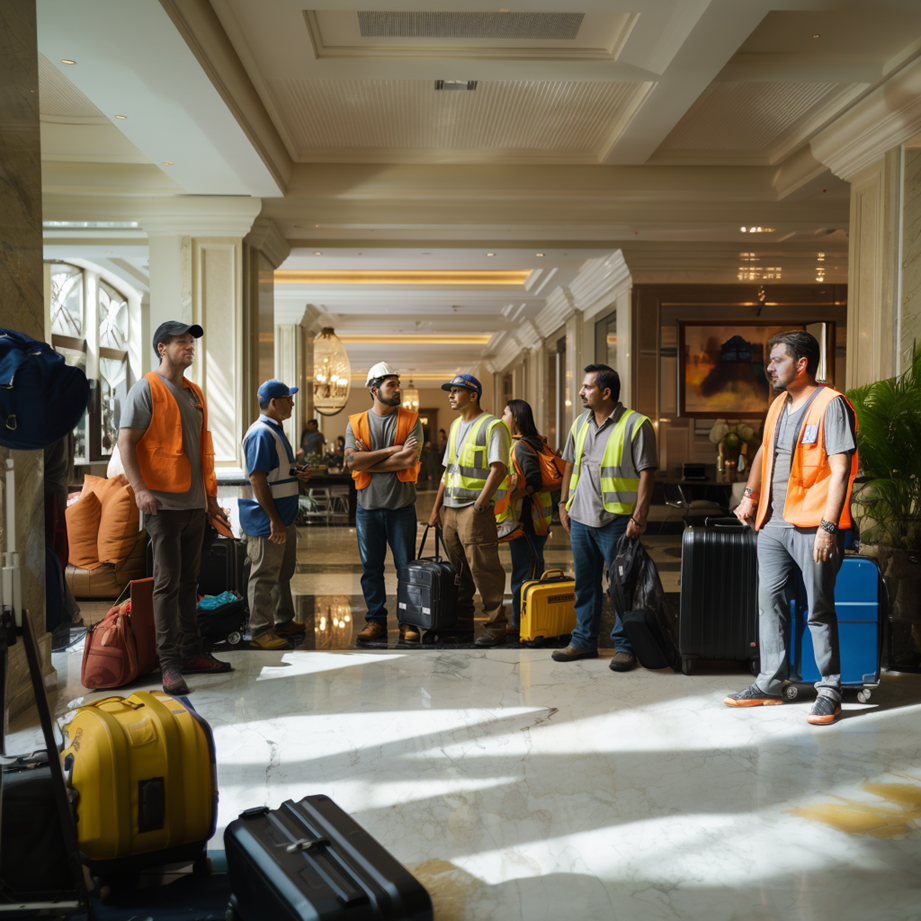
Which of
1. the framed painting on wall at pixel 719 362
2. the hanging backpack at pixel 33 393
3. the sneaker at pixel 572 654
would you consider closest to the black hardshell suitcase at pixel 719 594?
the sneaker at pixel 572 654

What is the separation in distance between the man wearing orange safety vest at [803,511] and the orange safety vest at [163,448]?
2752 mm

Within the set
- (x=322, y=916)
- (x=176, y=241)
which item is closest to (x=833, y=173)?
(x=176, y=241)

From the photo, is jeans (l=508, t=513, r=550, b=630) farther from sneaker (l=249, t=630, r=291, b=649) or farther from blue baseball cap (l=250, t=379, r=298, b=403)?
blue baseball cap (l=250, t=379, r=298, b=403)

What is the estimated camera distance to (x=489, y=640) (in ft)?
15.4

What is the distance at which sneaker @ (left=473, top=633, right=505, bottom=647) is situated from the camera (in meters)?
4.69

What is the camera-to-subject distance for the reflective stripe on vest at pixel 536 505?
201 inches

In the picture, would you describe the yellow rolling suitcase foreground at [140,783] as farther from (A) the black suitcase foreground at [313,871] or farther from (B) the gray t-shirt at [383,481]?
(B) the gray t-shirt at [383,481]

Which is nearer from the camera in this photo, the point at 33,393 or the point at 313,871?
the point at 313,871

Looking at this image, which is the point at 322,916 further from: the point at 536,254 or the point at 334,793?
the point at 536,254

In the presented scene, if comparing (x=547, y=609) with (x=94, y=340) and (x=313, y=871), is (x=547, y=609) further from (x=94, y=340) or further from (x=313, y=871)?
(x=94, y=340)

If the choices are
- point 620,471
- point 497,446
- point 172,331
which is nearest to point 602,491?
point 620,471

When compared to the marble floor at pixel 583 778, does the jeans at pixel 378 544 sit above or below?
above

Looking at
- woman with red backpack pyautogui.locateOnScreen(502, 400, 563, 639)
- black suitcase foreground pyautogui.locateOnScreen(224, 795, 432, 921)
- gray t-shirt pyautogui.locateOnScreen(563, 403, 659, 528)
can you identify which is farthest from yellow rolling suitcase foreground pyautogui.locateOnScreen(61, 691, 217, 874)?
woman with red backpack pyautogui.locateOnScreen(502, 400, 563, 639)

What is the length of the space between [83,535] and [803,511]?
5.07 meters
